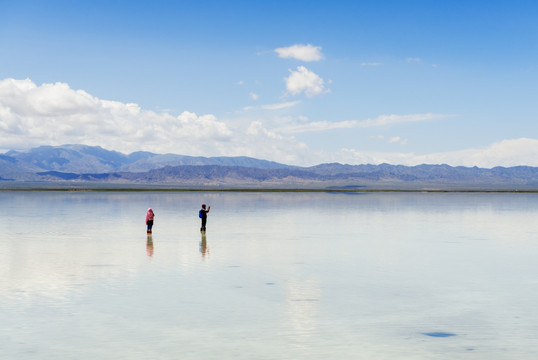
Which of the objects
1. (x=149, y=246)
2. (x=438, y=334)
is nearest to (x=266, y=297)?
(x=438, y=334)

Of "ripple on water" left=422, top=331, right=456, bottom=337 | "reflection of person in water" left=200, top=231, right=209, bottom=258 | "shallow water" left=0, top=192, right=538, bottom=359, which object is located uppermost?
"reflection of person in water" left=200, top=231, right=209, bottom=258

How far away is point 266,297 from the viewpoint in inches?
605

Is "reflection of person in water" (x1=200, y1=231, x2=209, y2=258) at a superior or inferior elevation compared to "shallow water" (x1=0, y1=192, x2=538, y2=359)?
superior

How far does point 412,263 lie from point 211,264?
24.1 ft

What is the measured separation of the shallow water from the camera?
11.0 m

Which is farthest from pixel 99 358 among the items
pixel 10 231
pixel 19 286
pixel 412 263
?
pixel 10 231

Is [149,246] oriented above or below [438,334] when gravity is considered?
above

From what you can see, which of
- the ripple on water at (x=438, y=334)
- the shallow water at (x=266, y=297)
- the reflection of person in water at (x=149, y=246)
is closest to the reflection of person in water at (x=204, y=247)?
the shallow water at (x=266, y=297)

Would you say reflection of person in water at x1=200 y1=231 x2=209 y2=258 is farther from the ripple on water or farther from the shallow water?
the ripple on water

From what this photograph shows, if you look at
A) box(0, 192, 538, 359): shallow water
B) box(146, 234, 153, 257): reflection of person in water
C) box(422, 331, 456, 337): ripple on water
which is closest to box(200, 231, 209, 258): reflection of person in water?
box(0, 192, 538, 359): shallow water

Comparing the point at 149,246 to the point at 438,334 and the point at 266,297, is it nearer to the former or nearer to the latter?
the point at 266,297

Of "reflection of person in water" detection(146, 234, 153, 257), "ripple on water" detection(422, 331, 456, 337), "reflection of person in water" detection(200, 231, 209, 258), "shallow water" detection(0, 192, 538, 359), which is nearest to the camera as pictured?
"shallow water" detection(0, 192, 538, 359)

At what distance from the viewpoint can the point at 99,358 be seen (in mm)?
10180

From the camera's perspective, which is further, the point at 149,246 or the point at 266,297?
the point at 149,246
